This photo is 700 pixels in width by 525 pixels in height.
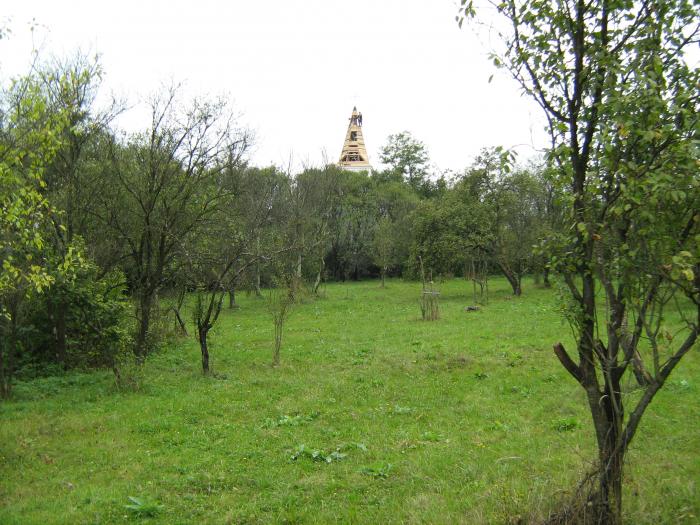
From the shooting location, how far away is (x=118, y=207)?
13.9 meters

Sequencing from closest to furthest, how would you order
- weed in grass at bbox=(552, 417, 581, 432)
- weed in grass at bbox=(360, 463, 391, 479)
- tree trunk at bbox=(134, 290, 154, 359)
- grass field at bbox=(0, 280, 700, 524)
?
grass field at bbox=(0, 280, 700, 524) → weed in grass at bbox=(360, 463, 391, 479) → weed in grass at bbox=(552, 417, 581, 432) → tree trunk at bbox=(134, 290, 154, 359)

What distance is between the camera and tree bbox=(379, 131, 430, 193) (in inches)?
2151

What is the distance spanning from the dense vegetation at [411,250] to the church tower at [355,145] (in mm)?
32203

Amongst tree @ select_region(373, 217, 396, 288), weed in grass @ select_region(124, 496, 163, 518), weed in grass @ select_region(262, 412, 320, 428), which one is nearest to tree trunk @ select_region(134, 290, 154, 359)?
weed in grass @ select_region(262, 412, 320, 428)

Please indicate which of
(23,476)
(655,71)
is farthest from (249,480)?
(655,71)

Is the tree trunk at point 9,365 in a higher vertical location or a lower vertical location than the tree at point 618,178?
lower

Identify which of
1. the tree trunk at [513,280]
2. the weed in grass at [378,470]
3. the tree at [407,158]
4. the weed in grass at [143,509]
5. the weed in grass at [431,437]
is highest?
the tree at [407,158]

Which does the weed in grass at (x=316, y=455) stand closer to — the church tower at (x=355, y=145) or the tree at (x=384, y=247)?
the tree at (x=384, y=247)

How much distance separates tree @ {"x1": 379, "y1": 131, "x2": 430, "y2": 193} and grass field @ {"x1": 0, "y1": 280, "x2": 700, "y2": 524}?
4181cm

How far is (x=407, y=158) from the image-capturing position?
55312 mm

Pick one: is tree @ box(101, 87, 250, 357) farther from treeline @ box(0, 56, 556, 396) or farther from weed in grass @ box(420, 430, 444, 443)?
weed in grass @ box(420, 430, 444, 443)

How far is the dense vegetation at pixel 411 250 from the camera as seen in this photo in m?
3.71

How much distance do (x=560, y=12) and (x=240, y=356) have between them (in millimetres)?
11798

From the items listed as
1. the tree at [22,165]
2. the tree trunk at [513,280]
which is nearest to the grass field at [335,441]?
the tree at [22,165]
